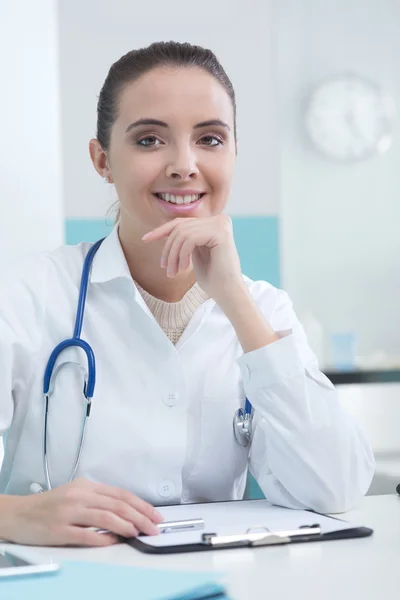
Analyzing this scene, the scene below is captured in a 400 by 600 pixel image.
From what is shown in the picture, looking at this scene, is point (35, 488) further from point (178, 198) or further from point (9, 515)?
point (178, 198)

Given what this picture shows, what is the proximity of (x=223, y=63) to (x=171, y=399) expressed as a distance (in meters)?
1.89

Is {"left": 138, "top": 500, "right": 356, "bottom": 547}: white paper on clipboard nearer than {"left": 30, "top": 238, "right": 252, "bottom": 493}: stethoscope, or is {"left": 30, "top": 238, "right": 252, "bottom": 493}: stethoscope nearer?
{"left": 138, "top": 500, "right": 356, "bottom": 547}: white paper on clipboard

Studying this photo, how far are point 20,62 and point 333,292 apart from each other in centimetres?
224

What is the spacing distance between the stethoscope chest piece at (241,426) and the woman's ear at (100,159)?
54 centimetres

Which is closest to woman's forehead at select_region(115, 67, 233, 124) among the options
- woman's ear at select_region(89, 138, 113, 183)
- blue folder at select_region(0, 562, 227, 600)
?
woman's ear at select_region(89, 138, 113, 183)

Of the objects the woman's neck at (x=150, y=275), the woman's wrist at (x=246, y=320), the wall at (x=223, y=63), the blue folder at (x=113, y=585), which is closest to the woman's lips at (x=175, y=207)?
the woman's neck at (x=150, y=275)

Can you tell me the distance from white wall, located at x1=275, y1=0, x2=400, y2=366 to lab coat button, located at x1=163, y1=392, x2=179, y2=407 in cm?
255

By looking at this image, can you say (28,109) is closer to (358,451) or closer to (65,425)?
(65,425)

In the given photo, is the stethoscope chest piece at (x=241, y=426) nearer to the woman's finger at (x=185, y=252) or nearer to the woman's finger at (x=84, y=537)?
the woman's finger at (x=185, y=252)

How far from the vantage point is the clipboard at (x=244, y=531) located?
1.02m

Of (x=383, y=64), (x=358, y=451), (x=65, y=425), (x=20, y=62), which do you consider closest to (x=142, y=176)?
(x=65, y=425)

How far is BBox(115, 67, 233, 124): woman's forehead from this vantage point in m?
1.53

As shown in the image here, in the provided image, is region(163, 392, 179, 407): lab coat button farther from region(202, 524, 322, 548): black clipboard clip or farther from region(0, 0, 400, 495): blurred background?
region(0, 0, 400, 495): blurred background

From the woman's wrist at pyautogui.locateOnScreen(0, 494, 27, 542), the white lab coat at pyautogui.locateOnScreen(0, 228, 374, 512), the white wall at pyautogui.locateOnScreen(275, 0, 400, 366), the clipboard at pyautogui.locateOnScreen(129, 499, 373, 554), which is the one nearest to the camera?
the clipboard at pyautogui.locateOnScreen(129, 499, 373, 554)
